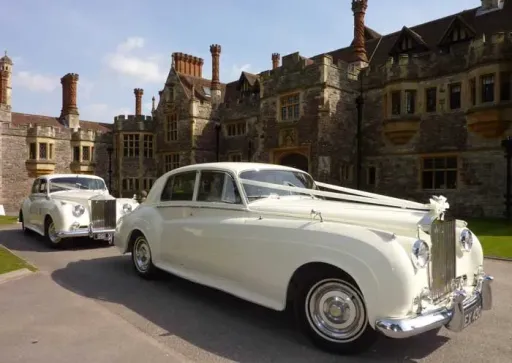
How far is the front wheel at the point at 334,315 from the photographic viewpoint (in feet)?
11.8

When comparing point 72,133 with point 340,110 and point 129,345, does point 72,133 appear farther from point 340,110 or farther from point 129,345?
point 129,345

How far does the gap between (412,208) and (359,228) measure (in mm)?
1028

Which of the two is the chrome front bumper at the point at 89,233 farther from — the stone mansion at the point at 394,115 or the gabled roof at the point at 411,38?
the gabled roof at the point at 411,38

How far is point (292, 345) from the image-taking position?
3889mm

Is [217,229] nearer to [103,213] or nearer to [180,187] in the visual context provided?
[180,187]

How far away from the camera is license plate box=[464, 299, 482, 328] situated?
3585mm

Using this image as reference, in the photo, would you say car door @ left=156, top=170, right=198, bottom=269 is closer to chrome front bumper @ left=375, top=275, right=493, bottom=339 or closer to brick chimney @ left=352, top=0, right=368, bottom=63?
chrome front bumper @ left=375, top=275, right=493, bottom=339

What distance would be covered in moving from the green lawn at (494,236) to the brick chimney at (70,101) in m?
32.0

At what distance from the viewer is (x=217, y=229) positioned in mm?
4961

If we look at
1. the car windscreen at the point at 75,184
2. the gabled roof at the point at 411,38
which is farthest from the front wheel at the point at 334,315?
the gabled roof at the point at 411,38

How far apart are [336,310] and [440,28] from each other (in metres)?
21.1

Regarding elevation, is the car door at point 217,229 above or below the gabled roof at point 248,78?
below

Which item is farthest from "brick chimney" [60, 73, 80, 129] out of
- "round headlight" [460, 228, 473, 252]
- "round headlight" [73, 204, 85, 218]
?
"round headlight" [460, 228, 473, 252]

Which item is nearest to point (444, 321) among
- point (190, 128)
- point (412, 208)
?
point (412, 208)
